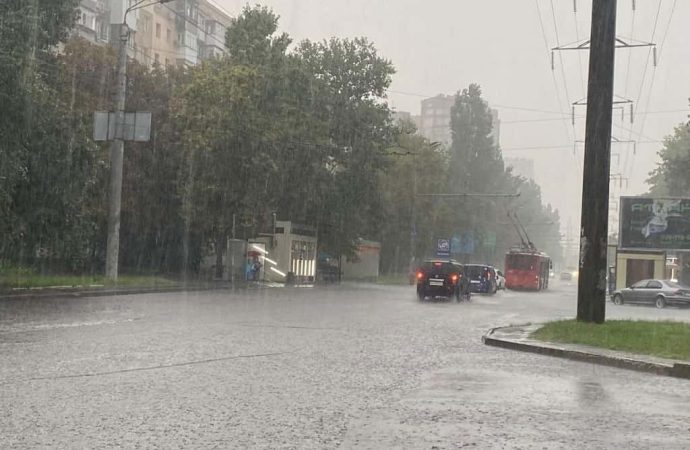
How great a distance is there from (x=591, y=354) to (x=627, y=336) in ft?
9.06

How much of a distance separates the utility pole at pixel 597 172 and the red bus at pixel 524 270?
4488cm

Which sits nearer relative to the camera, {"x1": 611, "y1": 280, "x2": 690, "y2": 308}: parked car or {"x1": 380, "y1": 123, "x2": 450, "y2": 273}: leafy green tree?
{"x1": 611, "y1": 280, "x2": 690, "y2": 308}: parked car

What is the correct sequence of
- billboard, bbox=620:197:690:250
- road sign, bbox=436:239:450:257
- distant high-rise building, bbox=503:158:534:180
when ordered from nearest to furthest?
billboard, bbox=620:197:690:250, road sign, bbox=436:239:450:257, distant high-rise building, bbox=503:158:534:180

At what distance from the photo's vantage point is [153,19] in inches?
3115

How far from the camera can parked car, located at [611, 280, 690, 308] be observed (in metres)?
39.0

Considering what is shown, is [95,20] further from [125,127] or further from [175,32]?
[125,127]

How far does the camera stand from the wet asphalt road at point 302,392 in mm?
6855

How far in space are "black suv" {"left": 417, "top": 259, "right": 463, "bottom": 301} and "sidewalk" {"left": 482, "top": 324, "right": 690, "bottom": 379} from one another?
733 inches

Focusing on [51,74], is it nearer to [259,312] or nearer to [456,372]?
[259,312]

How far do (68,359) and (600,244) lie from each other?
1203 centimetres

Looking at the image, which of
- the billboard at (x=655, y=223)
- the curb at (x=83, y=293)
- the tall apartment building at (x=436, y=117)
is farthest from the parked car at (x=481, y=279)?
the tall apartment building at (x=436, y=117)

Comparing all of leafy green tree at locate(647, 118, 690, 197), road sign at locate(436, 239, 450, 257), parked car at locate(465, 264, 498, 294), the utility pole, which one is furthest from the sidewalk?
road sign at locate(436, 239, 450, 257)

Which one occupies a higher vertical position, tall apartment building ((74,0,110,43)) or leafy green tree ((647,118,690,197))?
→ tall apartment building ((74,0,110,43))

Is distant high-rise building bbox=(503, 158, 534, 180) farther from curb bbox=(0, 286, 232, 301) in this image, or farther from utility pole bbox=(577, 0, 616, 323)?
utility pole bbox=(577, 0, 616, 323)
